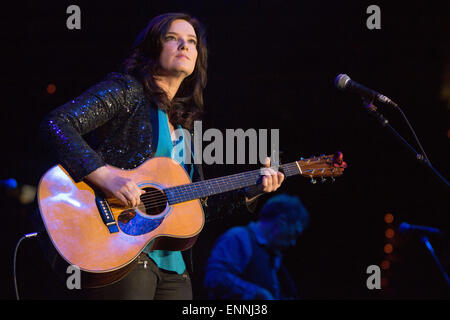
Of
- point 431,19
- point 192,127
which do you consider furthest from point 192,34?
point 431,19

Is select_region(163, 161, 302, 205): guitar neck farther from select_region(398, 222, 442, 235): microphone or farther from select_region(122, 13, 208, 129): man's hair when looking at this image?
select_region(398, 222, 442, 235): microphone

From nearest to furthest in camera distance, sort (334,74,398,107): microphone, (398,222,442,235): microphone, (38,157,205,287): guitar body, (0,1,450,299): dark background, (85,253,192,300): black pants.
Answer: (38,157,205,287): guitar body
(85,253,192,300): black pants
(334,74,398,107): microphone
(398,222,442,235): microphone
(0,1,450,299): dark background

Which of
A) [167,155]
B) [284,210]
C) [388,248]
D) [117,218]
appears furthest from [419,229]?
[117,218]

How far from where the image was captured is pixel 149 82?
246 cm

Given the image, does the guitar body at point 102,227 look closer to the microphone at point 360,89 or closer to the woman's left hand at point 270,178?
the woman's left hand at point 270,178

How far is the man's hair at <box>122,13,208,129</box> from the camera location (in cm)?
248

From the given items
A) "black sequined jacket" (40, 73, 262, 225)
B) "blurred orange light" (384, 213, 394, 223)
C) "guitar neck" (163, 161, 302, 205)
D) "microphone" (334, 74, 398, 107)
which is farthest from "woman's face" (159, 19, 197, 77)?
"blurred orange light" (384, 213, 394, 223)

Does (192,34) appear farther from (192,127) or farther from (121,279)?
(121,279)

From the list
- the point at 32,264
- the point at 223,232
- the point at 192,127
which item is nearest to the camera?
the point at 192,127

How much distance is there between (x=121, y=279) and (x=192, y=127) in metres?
1.27

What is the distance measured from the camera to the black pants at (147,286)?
76.9 inches

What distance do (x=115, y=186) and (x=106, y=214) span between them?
0.15 meters

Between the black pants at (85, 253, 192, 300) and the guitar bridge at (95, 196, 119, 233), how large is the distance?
8.1 inches

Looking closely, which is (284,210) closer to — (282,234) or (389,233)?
(282,234)
